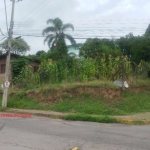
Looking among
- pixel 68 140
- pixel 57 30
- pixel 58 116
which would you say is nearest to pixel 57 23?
pixel 57 30

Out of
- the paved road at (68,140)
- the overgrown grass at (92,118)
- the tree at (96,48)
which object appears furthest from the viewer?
the tree at (96,48)

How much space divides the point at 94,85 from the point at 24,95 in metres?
5.13

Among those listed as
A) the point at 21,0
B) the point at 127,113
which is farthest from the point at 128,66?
the point at 21,0

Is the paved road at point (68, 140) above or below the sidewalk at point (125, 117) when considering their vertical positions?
above

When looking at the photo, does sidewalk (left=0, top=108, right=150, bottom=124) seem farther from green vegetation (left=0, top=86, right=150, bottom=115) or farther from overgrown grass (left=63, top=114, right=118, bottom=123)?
green vegetation (left=0, top=86, right=150, bottom=115)

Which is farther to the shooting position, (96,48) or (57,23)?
(57,23)

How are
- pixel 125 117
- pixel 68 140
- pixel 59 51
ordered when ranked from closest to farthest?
pixel 68 140 → pixel 125 117 → pixel 59 51

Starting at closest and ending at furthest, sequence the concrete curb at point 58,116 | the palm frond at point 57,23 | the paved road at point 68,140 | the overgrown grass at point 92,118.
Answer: the paved road at point 68,140 → the concrete curb at point 58,116 → the overgrown grass at point 92,118 → the palm frond at point 57,23

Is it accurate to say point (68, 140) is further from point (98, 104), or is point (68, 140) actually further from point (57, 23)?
point (57, 23)

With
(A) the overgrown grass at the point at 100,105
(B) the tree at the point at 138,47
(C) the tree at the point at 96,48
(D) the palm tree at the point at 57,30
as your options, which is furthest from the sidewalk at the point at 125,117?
(D) the palm tree at the point at 57,30

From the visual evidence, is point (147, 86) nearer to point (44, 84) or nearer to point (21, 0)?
point (44, 84)

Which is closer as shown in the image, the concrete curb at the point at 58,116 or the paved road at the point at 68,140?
the paved road at the point at 68,140

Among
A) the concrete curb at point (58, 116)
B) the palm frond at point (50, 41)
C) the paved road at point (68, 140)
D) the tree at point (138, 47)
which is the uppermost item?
the palm frond at point (50, 41)

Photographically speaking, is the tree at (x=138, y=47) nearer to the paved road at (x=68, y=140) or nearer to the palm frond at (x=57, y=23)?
the palm frond at (x=57, y=23)
